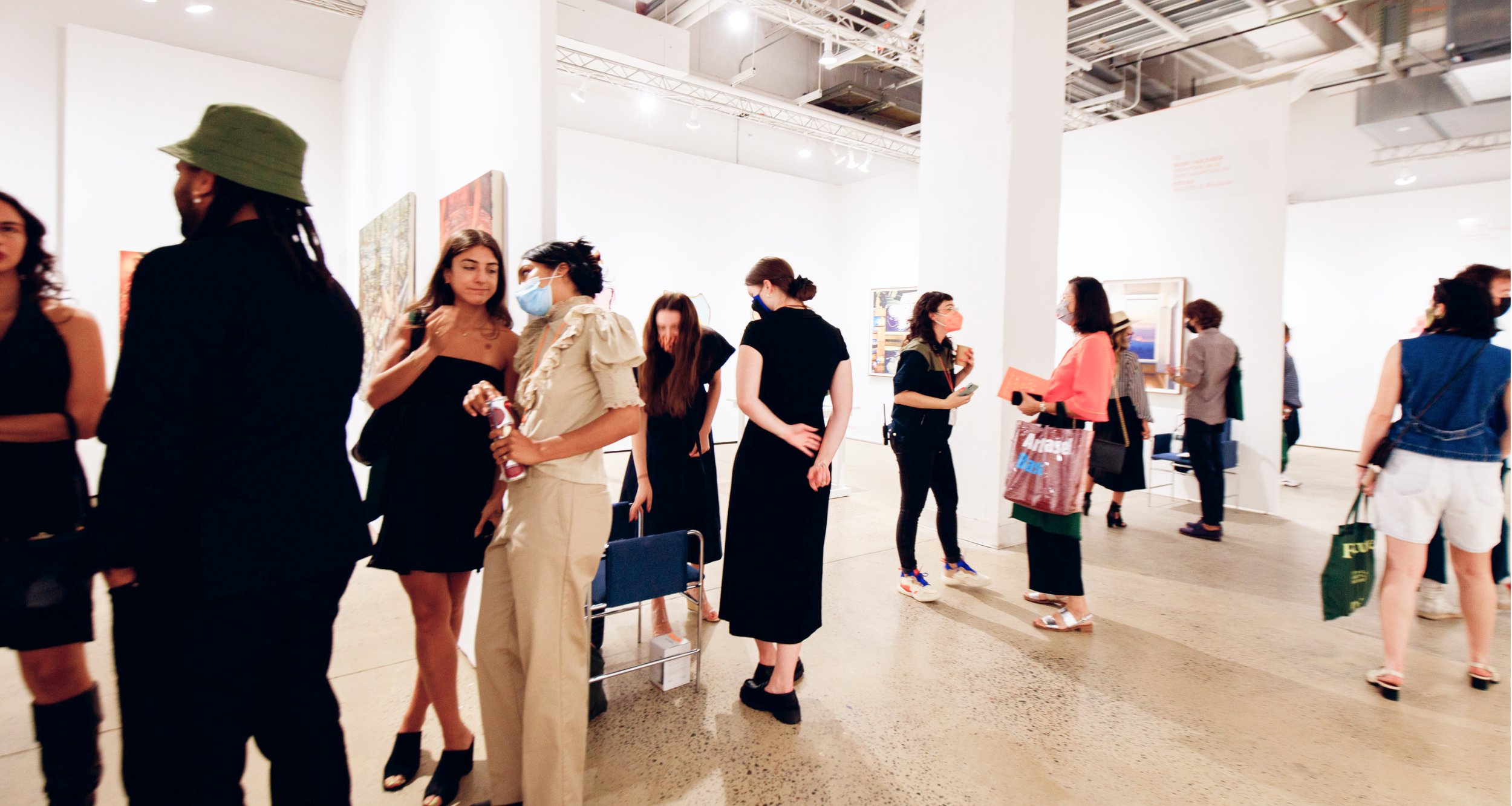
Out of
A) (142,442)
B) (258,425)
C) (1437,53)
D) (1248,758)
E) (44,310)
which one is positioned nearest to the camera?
(142,442)

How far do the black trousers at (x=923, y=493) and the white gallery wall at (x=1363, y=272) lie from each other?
9313 mm

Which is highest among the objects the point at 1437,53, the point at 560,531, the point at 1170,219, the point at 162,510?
the point at 1437,53

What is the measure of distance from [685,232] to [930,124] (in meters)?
5.14


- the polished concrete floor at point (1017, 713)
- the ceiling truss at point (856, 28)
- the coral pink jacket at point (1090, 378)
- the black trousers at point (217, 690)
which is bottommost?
the polished concrete floor at point (1017, 713)

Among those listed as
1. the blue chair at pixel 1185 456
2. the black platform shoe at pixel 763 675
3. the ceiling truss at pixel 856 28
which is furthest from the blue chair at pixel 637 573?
the ceiling truss at pixel 856 28

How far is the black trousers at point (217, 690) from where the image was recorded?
4.28 ft

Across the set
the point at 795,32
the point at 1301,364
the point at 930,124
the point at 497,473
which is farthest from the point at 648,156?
the point at 1301,364

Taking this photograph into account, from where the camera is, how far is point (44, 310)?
6.15ft

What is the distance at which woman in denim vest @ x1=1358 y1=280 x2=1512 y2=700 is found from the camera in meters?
2.68

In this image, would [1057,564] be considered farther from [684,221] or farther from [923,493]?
[684,221]

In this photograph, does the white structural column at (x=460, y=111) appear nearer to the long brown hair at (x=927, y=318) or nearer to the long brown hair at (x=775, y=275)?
the long brown hair at (x=775, y=275)

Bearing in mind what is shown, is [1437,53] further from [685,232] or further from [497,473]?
[497,473]

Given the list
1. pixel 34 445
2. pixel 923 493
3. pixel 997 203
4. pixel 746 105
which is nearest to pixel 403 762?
pixel 34 445

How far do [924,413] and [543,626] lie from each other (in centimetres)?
253
